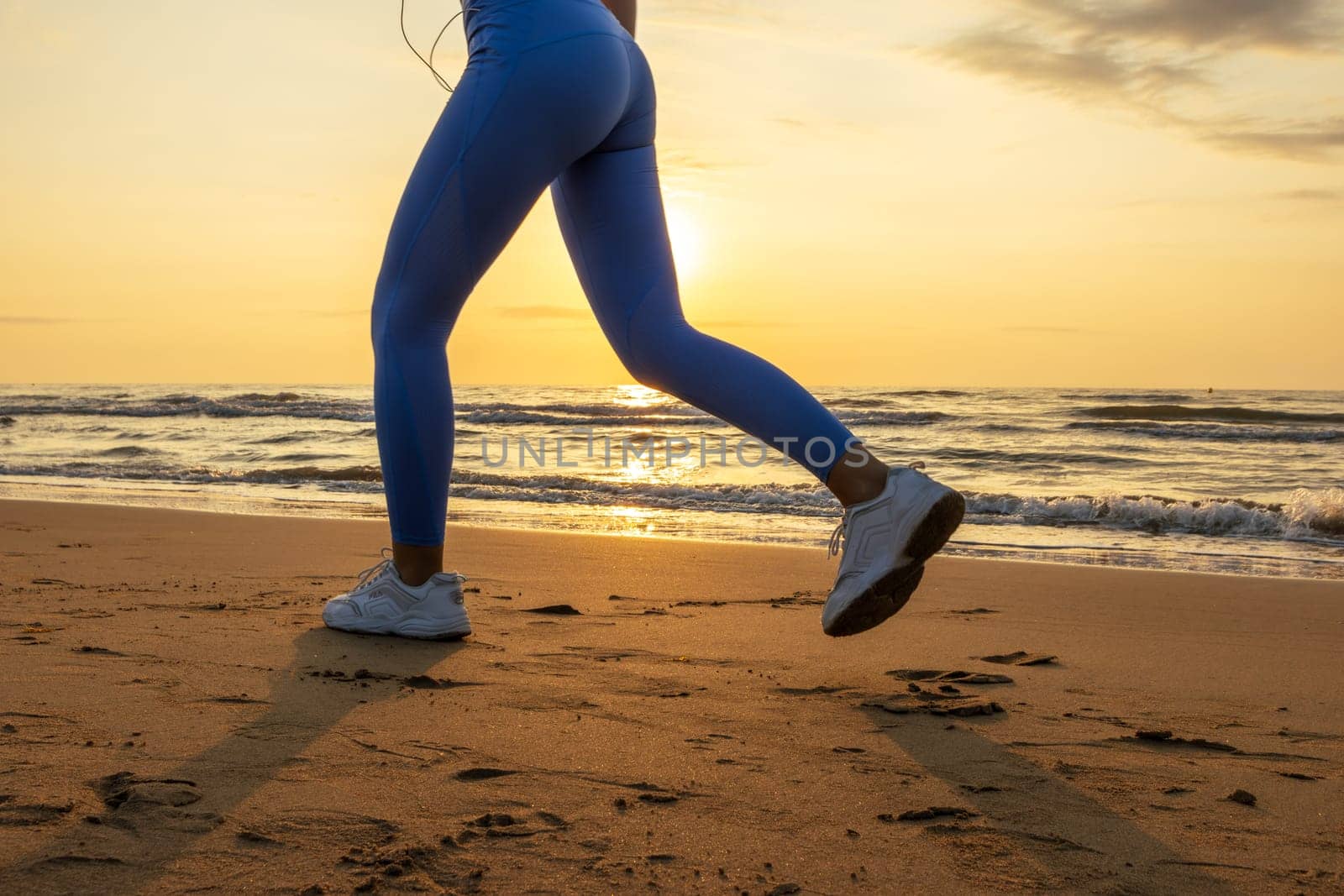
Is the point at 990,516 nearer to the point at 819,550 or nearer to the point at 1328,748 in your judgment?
the point at 819,550

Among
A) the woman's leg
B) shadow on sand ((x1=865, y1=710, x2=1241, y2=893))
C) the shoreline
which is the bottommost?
the shoreline

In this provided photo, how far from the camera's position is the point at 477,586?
11.4ft

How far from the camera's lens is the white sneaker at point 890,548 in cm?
204

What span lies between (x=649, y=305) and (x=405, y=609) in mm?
884

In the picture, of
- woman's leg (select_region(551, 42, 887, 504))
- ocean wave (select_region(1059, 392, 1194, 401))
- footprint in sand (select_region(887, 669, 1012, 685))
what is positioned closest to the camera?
woman's leg (select_region(551, 42, 887, 504))

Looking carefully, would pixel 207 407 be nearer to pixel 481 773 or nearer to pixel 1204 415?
pixel 1204 415

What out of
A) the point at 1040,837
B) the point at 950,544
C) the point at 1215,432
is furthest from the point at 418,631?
the point at 1215,432

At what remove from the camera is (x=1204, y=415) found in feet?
66.9

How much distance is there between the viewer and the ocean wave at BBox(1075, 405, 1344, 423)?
64.2 ft

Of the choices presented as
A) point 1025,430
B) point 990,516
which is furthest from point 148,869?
point 1025,430

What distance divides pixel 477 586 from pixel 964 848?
2.34 meters

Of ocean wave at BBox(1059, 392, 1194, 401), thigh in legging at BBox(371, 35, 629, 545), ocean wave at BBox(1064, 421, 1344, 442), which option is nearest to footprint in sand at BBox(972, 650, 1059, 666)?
thigh in legging at BBox(371, 35, 629, 545)

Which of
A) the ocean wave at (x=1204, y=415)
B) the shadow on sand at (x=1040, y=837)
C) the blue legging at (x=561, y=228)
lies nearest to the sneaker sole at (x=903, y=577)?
the blue legging at (x=561, y=228)

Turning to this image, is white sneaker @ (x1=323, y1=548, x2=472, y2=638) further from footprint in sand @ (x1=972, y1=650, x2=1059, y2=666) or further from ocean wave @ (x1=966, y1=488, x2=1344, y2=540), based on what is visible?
ocean wave @ (x1=966, y1=488, x2=1344, y2=540)
